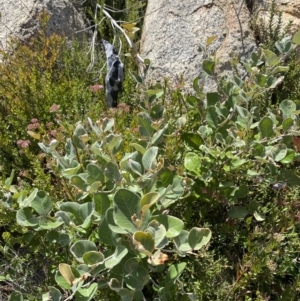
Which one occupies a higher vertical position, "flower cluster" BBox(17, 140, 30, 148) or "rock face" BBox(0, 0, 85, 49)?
"rock face" BBox(0, 0, 85, 49)

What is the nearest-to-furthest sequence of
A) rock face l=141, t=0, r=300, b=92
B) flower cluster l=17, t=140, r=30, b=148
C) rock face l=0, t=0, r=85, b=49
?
flower cluster l=17, t=140, r=30, b=148 < rock face l=141, t=0, r=300, b=92 < rock face l=0, t=0, r=85, b=49

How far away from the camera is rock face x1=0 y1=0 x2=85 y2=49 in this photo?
3.25 m

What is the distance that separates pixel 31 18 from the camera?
129 inches

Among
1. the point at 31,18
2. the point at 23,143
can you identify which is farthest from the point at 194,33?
the point at 23,143

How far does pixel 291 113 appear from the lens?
1675mm

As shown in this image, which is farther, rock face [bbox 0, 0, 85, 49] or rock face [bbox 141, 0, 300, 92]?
rock face [bbox 0, 0, 85, 49]

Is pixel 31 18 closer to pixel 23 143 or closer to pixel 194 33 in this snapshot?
pixel 194 33

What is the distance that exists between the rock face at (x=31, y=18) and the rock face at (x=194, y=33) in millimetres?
682

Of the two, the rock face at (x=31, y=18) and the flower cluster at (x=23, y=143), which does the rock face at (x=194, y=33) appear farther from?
the flower cluster at (x=23, y=143)

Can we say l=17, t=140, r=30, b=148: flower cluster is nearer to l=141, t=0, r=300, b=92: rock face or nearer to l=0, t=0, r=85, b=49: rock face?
l=141, t=0, r=300, b=92: rock face

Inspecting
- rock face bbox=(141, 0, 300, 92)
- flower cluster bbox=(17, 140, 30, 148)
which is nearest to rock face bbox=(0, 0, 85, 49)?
rock face bbox=(141, 0, 300, 92)

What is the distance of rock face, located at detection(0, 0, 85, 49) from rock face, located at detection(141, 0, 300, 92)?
2.24ft

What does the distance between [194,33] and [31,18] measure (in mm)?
1243

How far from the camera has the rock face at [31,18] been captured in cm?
325
